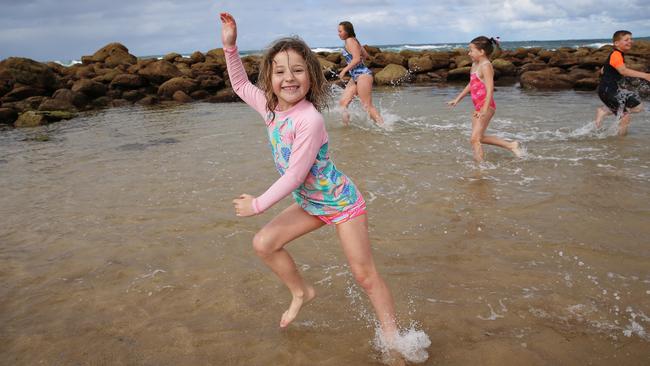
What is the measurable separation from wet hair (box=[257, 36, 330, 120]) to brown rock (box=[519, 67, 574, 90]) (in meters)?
15.3

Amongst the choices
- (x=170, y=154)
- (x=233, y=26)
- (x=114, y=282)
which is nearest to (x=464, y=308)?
(x=233, y=26)

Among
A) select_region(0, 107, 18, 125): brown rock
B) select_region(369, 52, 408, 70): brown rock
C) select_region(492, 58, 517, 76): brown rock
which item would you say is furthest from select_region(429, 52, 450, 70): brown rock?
select_region(0, 107, 18, 125): brown rock

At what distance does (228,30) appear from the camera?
8.81ft

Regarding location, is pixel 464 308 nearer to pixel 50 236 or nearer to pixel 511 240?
pixel 511 240

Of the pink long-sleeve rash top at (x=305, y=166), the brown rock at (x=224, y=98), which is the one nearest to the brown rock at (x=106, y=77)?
the brown rock at (x=224, y=98)

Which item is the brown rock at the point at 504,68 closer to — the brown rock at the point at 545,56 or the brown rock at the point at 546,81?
the brown rock at the point at 546,81

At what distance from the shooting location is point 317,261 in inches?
146

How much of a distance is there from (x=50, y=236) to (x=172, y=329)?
7.39 ft

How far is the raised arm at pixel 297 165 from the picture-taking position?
2.28m

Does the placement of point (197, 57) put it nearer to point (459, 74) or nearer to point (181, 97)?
point (181, 97)

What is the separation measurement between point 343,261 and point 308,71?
172 centimetres

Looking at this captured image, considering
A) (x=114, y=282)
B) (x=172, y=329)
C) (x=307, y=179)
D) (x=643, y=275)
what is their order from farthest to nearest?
(x=114, y=282), (x=643, y=275), (x=172, y=329), (x=307, y=179)

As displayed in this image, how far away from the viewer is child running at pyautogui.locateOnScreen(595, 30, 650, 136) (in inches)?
293

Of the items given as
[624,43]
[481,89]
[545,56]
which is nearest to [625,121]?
[624,43]
